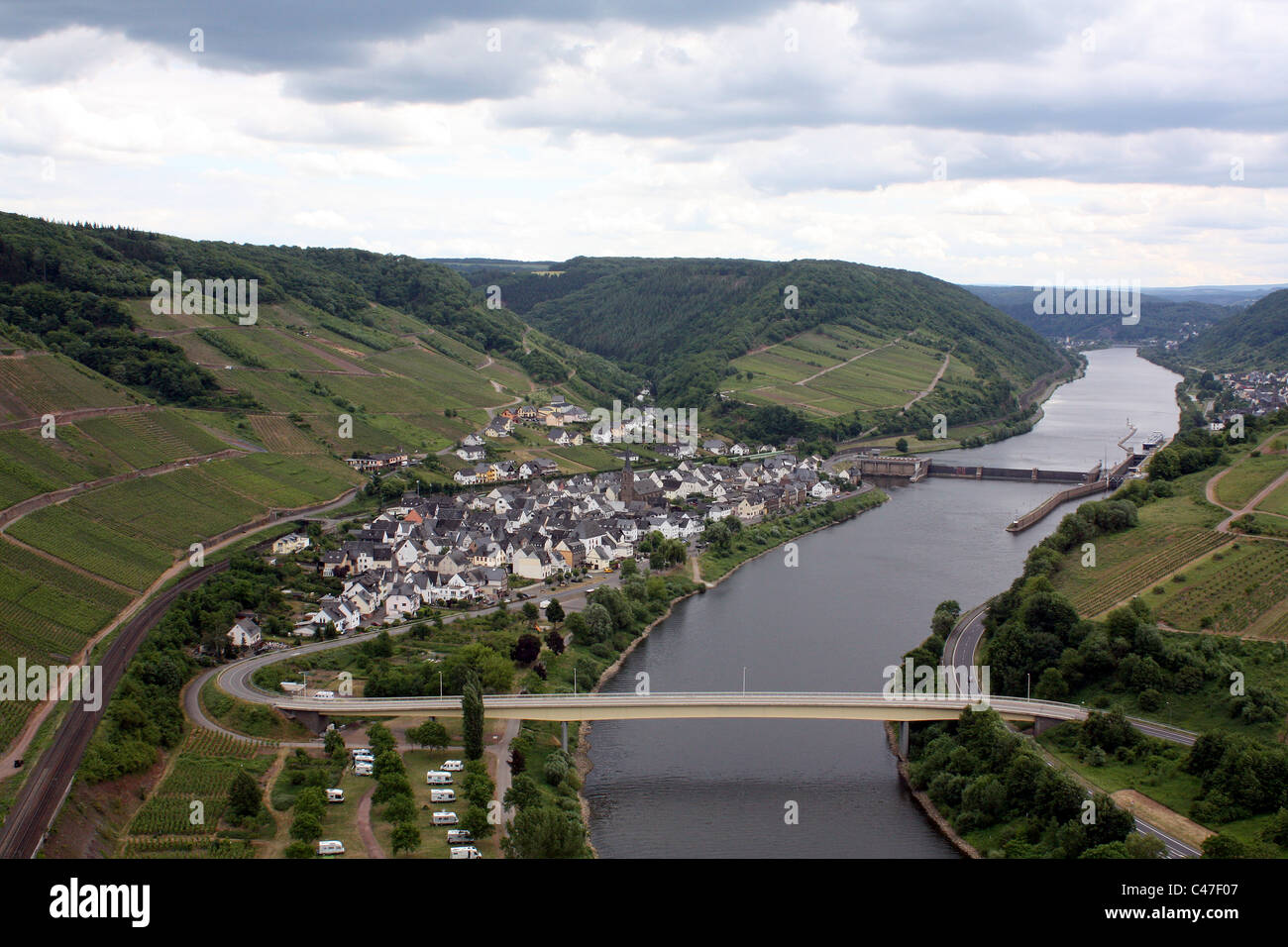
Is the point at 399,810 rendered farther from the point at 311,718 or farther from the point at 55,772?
the point at 55,772

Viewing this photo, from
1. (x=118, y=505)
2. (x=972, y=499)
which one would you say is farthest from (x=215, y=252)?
(x=972, y=499)

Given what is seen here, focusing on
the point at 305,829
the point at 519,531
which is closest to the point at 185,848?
the point at 305,829

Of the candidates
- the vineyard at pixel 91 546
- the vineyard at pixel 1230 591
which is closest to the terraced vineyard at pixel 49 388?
the vineyard at pixel 91 546

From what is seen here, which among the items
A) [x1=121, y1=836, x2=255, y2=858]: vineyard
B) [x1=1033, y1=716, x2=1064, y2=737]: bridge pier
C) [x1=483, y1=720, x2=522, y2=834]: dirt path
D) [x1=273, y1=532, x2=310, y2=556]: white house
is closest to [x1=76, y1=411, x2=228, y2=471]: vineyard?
[x1=273, y1=532, x2=310, y2=556]: white house

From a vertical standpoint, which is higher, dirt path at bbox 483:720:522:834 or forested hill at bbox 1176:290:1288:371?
forested hill at bbox 1176:290:1288:371

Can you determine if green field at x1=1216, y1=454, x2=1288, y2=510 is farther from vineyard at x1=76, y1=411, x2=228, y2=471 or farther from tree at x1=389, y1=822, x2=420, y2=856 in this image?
vineyard at x1=76, y1=411, x2=228, y2=471

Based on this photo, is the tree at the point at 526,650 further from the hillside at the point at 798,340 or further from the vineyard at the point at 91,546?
the hillside at the point at 798,340
